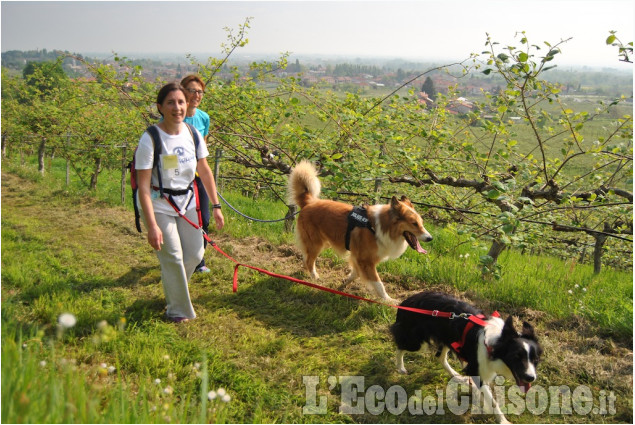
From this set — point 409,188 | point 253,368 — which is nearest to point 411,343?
point 253,368

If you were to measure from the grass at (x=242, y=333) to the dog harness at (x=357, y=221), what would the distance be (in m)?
0.73

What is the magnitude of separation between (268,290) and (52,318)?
2072 millimetres

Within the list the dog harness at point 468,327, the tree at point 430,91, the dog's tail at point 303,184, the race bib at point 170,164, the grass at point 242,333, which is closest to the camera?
the grass at point 242,333

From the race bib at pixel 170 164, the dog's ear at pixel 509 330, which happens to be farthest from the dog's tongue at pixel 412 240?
the race bib at pixel 170 164

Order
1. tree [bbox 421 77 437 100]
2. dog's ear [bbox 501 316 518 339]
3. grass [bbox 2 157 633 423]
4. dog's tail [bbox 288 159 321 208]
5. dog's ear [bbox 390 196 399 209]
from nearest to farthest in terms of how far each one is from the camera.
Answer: grass [bbox 2 157 633 423] → dog's ear [bbox 501 316 518 339] → dog's ear [bbox 390 196 399 209] → dog's tail [bbox 288 159 321 208] → tree [bbox 421 77 437 100]

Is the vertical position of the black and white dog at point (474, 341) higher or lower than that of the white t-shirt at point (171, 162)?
lower

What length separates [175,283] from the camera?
3812 mm

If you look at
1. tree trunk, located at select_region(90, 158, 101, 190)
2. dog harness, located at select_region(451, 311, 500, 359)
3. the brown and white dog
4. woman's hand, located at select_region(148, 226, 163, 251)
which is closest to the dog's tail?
the brown and white dog

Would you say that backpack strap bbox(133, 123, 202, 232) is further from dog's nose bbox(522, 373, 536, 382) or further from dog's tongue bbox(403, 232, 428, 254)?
dog's nose bbox(522, 373, 536, 382)

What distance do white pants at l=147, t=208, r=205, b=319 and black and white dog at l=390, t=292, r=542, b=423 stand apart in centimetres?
194

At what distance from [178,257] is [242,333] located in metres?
0.90

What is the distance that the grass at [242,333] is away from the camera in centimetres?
209

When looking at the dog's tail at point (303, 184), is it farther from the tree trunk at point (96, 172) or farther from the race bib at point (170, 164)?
the tree trunk at point (96, 172)

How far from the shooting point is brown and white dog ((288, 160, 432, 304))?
173 inches
